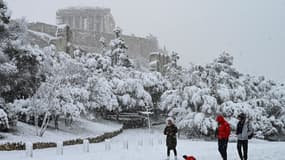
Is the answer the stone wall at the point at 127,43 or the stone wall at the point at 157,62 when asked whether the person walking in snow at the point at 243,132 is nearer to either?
the stone wall at the point at 157,62

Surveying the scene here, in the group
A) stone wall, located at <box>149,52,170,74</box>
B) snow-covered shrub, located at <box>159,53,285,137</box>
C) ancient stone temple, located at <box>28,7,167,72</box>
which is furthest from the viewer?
stone wall, located at <box>149,52,170,74</box>

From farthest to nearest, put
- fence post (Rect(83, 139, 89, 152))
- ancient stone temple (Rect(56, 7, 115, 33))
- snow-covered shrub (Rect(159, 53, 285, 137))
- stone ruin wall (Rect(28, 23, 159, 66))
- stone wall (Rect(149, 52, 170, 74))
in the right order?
ancient stone temple (Rect(56, 7, 115, 33)) → stone wall (Rect(149, 52, 170, 74)) → stone ruin wall (Rect(28, 23, 159, 66)) → snow-covered shrub (Rect(159, 53, 285, 137)) → fence post (Rect(83, 139, 89, 152))

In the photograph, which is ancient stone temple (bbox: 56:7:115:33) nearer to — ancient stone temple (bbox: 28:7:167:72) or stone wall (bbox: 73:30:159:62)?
ancient stone temple (bbox: 28:7:167:72)

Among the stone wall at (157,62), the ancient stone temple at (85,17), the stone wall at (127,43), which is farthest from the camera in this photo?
the ancient stone temple at (85,17)

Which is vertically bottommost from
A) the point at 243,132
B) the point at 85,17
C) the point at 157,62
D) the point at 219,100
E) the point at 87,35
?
the point at 243,132

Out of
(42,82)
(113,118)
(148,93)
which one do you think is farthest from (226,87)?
(42,82)

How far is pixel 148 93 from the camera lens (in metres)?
37.7

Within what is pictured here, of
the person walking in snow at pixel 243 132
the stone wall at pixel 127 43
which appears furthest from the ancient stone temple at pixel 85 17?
the person walking in snow at pixel 243 132

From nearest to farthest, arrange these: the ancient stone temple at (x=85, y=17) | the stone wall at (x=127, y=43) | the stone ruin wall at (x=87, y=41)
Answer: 1. the stone ruin wall at (x=87, y=41)
2. the stone wall at (x=127, y=43)
3. the ancient stone temple at (x=85, y=17)

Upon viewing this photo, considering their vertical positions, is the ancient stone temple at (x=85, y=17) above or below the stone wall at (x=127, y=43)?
above

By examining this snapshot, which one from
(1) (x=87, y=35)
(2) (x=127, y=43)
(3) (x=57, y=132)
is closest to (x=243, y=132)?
(3) (x=57, y=132)

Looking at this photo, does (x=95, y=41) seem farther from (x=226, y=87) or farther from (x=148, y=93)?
(x=226, y=87)

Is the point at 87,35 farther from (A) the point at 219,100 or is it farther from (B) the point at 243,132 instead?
(B) the point at 243,132

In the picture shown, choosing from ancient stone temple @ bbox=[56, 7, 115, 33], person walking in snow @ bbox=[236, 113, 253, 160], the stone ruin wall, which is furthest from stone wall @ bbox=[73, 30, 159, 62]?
person walking in snow @ bbox=[236, 113, 253, 160]
